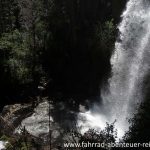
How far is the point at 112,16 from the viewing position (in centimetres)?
4125

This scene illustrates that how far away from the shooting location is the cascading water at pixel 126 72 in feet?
110

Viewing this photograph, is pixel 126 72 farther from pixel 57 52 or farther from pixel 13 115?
pixel 13 115

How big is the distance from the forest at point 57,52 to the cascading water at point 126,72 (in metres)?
0.85

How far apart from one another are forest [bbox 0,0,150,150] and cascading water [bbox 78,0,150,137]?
0.85 m

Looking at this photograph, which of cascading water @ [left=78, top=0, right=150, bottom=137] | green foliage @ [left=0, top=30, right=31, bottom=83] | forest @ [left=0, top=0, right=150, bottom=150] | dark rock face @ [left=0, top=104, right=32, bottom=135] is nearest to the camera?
dark rock face @ [left=0, top=104, right=32, bottom=135]

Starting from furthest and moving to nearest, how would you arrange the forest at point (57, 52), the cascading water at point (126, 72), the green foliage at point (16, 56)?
the forest at point (57, 52) < the green foliage at point (16, 56) < the cascading water at point (126, 72)

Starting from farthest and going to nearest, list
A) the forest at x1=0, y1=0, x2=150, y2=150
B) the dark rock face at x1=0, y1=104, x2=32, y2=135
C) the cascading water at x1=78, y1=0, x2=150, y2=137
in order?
the forest at x1=0, y1=0, x2=150, y2=150
the cascading water at x1=78, y1=0, x2=150, y2=137
the dark rock face at x1=0, y1=104, x2=32, y2=135

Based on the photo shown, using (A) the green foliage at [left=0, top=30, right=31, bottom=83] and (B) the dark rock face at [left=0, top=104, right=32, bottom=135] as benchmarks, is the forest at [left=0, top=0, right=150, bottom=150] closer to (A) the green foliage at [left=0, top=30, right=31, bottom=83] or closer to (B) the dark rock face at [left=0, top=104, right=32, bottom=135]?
(A) the green foliage at [left=0, top=30, right=31, bottom=83]

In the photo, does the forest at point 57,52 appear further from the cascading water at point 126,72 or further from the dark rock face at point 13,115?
the cascading water at point 126,72

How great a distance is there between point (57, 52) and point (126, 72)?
7.69m

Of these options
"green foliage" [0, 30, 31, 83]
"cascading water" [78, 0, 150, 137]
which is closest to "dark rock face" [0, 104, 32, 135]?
"green foliage" [0, 30, 31, 83]

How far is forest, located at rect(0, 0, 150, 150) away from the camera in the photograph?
35.4 m

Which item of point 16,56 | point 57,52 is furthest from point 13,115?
point 57,52

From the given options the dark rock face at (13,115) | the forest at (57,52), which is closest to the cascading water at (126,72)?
the forest at (57,52)
